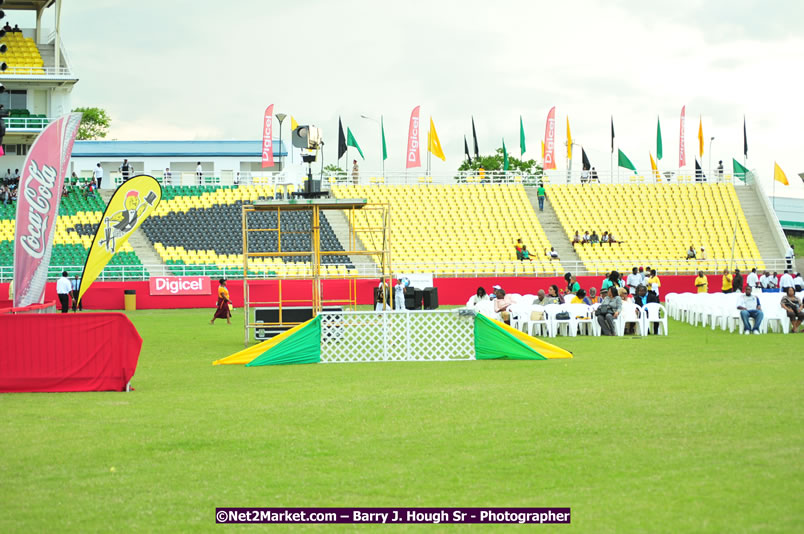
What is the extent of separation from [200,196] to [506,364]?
1354 inches

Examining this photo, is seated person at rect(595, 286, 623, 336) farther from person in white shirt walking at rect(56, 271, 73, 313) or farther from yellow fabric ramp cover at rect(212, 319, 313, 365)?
person in white shirt walking at rect(56, 271, 73, 313)

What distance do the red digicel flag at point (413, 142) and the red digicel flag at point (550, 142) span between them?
22.9ft

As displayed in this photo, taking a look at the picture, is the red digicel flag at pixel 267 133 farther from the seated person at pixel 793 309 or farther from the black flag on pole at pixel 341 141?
the seated person at pixel 793 309

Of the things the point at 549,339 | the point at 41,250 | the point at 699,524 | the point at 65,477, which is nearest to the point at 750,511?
the point at 699,524

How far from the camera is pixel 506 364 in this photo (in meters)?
17.2

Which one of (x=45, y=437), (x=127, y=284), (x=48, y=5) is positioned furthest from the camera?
(x=48, y=5)

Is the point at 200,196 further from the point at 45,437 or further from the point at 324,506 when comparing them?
the point at 324,506

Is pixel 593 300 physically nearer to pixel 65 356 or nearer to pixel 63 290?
pixel 65 356

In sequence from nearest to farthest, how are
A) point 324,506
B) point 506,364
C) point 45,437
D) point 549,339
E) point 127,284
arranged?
point 324,506
point 45,437
point 506,364
point 549,339
point 127,284

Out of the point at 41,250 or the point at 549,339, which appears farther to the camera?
the point at 549,339

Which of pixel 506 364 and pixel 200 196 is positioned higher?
pixel 200 196

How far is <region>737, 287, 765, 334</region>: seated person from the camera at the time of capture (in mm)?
23203

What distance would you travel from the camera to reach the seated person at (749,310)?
76.1 ft

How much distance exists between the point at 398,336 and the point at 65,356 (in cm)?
654
